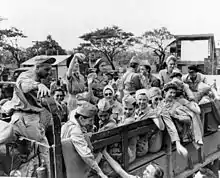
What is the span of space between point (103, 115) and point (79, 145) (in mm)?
928

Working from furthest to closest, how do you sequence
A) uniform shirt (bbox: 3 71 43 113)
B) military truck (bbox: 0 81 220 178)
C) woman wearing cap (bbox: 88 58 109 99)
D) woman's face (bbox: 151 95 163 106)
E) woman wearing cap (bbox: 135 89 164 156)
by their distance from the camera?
1. woman wearing cap (bbox: 88 58 109 99)
2. woman's face (bbox: 151 95 163 106)
3. woman wearing cap (bbox: 135 89 164 156)
4. uniform shirt (bbox: 3 71 43 113)
5. military truck (bbox: 0 81 220 178)

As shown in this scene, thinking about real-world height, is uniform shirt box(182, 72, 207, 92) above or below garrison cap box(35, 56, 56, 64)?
below

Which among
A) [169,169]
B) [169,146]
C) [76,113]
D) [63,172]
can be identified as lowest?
[169,169]

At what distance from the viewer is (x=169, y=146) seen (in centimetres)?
423

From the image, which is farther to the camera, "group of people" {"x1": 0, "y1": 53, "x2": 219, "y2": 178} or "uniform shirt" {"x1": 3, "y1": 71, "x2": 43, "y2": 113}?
"uniform shirt" {"x1": 3, "y1": 71, "x2": 43, "y2": 113}

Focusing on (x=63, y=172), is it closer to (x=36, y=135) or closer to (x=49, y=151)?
(x=49, y=151)

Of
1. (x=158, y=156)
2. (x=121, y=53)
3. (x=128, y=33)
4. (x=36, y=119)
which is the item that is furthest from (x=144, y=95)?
(x=121, y=53)

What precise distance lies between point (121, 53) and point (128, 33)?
3834 millimetres

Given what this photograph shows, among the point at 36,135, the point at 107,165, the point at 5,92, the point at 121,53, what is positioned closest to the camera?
the point at 107,165

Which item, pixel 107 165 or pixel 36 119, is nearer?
pixel 107 165

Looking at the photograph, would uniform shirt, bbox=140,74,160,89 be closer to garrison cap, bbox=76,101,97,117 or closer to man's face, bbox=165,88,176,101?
man's face, bbox=165,88,176,101

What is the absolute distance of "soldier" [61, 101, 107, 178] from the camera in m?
2.65

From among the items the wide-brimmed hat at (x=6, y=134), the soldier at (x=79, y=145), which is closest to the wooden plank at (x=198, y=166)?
the soldier at (x=79, y=145)

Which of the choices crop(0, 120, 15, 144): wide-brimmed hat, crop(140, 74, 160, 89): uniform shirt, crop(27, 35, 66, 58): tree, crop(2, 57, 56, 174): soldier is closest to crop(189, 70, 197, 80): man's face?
crop(140, 74, 160, 89): uniform shirt
